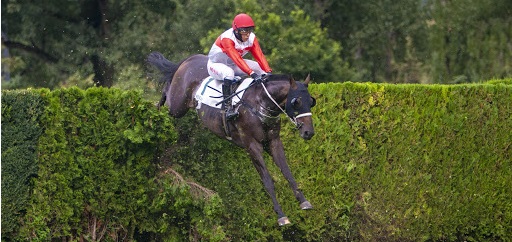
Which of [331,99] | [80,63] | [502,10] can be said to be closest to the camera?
[331,99]

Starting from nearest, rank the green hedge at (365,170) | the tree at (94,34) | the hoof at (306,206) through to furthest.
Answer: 1. the hoof at (306,206)
2. the green hedge at (365,170)
3. the tree at (94,34)

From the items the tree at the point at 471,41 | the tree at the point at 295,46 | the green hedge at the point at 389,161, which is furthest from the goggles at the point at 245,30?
the tree at the point at 471,41

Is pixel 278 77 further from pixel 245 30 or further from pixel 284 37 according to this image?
pixel 284 37

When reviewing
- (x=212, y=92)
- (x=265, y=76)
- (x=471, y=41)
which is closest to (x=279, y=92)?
(x=265, y=76)

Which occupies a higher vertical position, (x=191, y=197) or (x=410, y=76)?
(x=191, y=197)

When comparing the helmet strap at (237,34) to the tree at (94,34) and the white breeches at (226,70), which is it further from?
the tree at (94,34)

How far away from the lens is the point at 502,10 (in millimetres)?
24594

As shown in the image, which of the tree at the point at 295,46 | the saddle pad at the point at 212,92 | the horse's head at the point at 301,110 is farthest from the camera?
the tree at the point at 295,46

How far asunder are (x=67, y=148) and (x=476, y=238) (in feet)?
19.4

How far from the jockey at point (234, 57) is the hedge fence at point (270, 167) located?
0.80 metres

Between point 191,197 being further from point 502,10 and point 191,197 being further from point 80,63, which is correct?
point 80,63

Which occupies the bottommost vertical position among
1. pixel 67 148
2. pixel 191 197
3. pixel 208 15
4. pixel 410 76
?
pixel 410 76

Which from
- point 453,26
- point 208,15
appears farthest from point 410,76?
point 208,15

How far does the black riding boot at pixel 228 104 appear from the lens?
1049cm
